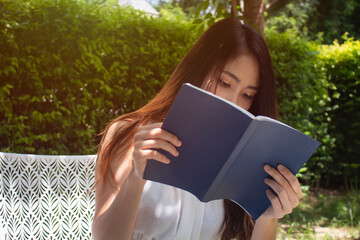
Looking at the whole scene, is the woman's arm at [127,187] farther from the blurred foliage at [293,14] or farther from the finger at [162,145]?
the blurred foliage at [293,14]

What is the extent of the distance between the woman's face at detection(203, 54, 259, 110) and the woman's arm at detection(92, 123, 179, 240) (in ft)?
1.55

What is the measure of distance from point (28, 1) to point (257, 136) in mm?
2538

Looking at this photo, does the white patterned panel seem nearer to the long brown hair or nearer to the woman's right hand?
the long brown hair

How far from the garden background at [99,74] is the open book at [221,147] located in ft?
6.72

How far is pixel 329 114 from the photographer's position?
5770 mm

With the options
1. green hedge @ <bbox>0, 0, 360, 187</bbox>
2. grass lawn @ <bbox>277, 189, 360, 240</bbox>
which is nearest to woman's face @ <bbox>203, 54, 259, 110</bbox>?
green hedge @ <bbox>0, 0, 360, 187</bbox>

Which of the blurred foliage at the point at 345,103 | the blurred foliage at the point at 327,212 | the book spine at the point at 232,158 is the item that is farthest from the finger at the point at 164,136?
the blurred foliage at the point at 345,103

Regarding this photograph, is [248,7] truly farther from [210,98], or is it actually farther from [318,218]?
[318,218]

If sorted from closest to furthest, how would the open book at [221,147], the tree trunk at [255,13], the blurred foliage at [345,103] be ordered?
the open book at [221,147] < the tree trunk at [255,13] < the blurred foliage at [345,103]

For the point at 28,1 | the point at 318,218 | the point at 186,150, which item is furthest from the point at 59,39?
the point at 318,218

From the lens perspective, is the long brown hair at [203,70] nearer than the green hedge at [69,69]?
Yes

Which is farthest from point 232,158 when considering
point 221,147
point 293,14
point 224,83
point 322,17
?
point 322,17

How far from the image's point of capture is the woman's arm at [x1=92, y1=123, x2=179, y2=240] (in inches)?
40.8

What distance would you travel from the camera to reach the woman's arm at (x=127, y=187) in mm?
1035
